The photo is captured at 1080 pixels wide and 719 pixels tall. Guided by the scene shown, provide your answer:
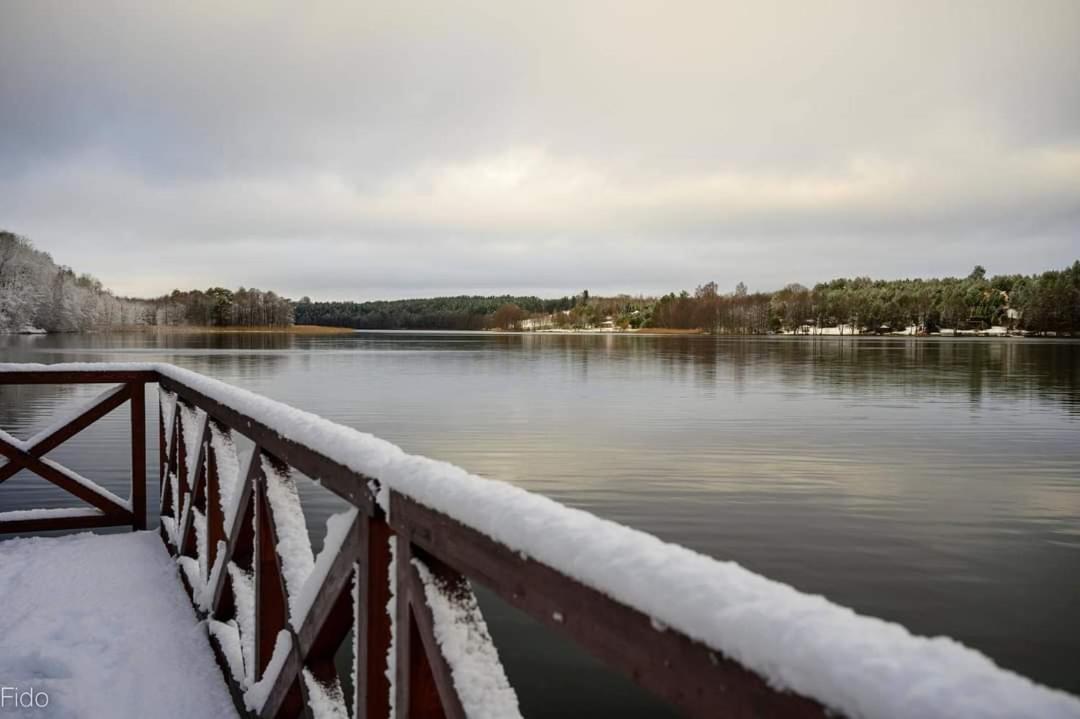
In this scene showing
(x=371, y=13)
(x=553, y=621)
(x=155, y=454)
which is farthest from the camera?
(x=371, y=13)

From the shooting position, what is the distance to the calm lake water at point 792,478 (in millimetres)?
7270

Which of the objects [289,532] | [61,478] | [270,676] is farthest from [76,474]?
[289,532]

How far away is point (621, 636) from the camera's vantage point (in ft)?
3.29

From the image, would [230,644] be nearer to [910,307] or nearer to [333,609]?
[333,609]

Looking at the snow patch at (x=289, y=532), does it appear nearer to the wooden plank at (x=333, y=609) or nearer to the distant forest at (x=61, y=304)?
the wooden plank at (x=333, y=609)

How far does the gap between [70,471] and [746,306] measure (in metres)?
168

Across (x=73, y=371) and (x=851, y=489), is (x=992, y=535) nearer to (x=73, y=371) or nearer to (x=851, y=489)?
(x=851, y=489)

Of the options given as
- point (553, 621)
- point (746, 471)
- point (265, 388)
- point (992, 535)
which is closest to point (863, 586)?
point (992, 535)

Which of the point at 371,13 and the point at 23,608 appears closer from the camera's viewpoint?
the point at 23,608

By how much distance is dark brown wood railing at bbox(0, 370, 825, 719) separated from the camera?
0.94m

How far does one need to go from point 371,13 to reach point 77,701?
4007 cm

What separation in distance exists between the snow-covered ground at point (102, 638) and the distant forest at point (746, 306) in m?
94.6

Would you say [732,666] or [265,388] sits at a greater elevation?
[732,666]

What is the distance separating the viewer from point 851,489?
1255 centimetres
